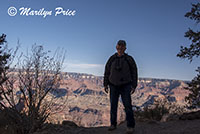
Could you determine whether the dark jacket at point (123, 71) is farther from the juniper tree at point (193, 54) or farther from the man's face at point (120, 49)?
the juniper tree at point (193, 54)

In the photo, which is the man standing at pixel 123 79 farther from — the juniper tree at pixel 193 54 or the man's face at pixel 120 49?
the juniper tree at pixel 193 54

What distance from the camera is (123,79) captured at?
4.65m

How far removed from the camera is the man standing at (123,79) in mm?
4656

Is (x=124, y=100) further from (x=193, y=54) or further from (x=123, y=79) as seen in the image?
(x=193, y=54)

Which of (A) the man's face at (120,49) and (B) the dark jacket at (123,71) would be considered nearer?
(B) the dark jacket at (123,71)

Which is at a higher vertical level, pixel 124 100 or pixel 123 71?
pixel 123 71

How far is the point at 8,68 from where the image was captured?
5.21 meters

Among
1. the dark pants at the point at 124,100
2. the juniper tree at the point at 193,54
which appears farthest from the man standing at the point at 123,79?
the juniper tree at the point at 193,54

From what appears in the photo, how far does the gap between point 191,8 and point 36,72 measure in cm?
819

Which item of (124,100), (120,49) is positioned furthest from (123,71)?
(124,100)

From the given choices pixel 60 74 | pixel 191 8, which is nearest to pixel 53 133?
pixel 60 74

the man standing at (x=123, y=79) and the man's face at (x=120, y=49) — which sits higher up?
the man's face at (x=120, y=49)

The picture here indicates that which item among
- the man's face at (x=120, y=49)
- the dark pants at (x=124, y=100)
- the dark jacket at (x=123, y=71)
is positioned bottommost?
the dark pants at (x=124, y=100)

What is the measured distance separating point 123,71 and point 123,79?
0.20 metres
